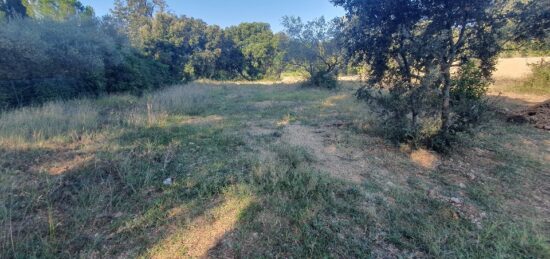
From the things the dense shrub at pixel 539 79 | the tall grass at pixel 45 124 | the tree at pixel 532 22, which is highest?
the tree at pixel 532 22

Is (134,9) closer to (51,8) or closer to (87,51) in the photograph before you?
(51,8)

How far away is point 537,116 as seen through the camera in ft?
20.1

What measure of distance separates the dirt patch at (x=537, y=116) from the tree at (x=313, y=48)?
9579mm

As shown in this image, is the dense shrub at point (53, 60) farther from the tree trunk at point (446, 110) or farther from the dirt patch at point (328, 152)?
the tree trunk at point (446, 110)

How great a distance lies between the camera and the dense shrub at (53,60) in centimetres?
651

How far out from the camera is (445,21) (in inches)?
159

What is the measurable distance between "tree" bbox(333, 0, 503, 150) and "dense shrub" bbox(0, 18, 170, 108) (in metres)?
8.09

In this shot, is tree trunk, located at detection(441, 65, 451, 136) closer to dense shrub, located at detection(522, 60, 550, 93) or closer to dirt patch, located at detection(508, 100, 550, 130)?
dirt patch, located at detection(508, 100, 550, 130)

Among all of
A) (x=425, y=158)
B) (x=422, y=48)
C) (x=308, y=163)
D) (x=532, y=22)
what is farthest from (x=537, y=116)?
(x=308, y=163)

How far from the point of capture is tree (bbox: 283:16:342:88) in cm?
1562

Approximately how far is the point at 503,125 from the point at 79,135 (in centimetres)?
966

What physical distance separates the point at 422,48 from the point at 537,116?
16.1ft

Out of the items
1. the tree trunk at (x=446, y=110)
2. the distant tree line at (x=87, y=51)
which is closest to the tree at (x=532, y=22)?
the tree trunk at (x=446, y=110)

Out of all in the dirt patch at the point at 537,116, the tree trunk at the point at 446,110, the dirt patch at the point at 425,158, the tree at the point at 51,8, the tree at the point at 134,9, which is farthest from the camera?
the tree at the point at 134,9
